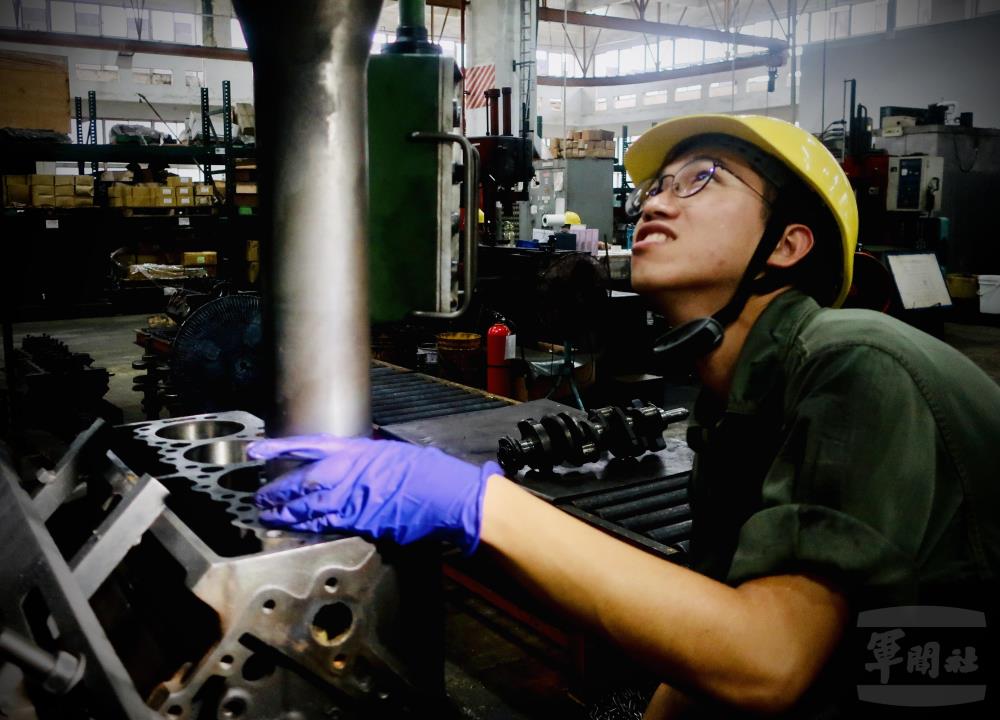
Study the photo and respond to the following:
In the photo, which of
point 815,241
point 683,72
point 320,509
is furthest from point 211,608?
point 683,72

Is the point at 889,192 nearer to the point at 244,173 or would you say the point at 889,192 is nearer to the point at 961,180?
the point at 961,180

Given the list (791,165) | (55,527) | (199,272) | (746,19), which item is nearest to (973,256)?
(746,19)

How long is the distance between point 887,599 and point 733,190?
649mm

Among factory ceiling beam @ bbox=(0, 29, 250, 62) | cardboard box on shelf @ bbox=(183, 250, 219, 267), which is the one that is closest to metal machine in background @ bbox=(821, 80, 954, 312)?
cardboard box on shelf @ bbox=(183, 250, 219, 267)

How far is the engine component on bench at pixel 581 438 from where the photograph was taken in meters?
1.96

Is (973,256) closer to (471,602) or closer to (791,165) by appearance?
(471,602)

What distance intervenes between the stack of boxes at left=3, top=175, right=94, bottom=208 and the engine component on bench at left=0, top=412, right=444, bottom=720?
7.75 meters

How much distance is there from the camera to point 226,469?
1.24 meters

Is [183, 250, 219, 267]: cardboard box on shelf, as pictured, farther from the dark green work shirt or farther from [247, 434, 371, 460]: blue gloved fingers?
the dark green work shirt

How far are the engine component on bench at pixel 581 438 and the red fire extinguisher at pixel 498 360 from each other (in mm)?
2112

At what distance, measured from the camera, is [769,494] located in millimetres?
968

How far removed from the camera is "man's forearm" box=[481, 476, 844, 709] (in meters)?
0.87

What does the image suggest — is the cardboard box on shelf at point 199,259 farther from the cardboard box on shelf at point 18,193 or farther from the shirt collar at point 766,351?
the shirt collar at point 766,351

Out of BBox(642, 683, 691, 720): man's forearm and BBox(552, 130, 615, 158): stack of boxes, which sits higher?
BBox(552, 130, 615, 158): stack of boxes
